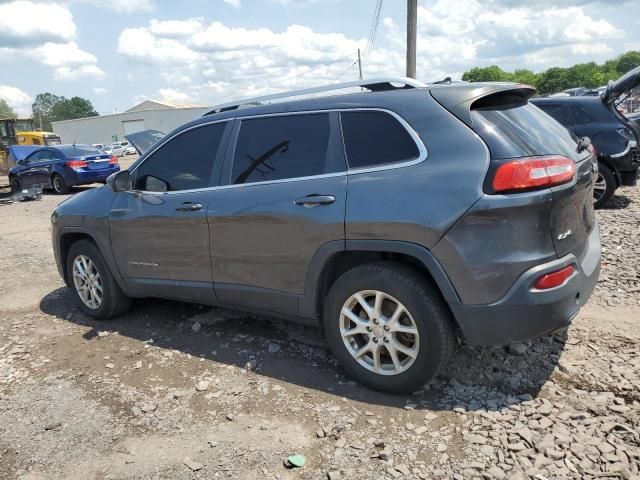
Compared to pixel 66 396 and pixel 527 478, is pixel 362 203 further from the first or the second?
pixel 66 396

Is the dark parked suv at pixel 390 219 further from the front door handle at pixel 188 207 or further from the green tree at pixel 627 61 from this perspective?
the green tree at pixel 627 61

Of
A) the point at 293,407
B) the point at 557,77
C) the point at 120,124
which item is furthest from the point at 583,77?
the point at 293,407

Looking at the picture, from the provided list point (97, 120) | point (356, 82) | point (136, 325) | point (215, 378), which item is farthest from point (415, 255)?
point (97, 120)

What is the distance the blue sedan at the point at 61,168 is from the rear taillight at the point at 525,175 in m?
15.3

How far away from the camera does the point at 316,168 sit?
11.2ft

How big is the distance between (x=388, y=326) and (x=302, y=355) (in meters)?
1.02

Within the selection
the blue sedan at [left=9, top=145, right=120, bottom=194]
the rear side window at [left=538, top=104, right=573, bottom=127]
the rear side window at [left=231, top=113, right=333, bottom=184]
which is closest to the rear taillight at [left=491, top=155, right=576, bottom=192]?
the rear side window at [left=231, top=113, right=333, bottom=184]

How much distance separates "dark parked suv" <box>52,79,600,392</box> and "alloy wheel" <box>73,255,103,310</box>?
1.00 meters

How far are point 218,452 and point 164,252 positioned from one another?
1868 millimetres

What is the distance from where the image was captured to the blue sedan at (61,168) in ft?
51.4

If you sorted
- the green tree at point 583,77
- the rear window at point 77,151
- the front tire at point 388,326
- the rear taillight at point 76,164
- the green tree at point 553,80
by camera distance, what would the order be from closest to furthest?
the front tire at point 388,326 < the rear taillight at point 76,164 < the rear window at point 77,151 < the green tree at point 583,77 < the green tree at point 553,80

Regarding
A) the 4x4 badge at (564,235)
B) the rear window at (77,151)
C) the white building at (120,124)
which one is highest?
the white building at (120,124)

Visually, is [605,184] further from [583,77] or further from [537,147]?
[583,77]

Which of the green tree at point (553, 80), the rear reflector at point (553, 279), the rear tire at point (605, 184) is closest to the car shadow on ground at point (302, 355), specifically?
the rear reflector at point (553, 279)
